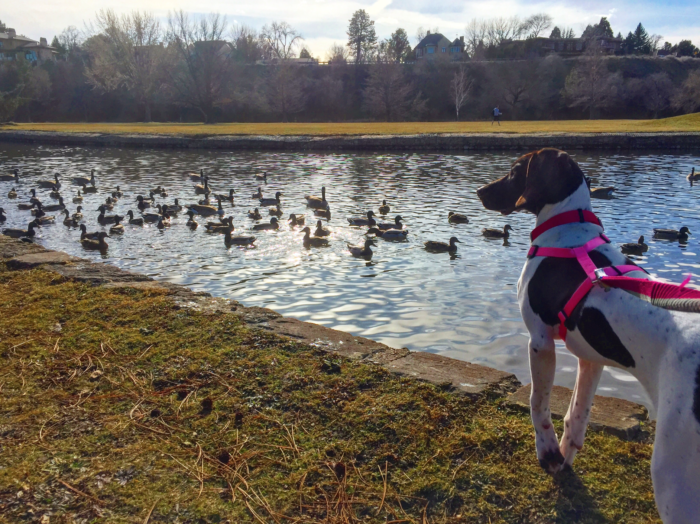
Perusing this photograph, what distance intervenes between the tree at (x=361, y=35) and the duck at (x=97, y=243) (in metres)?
105

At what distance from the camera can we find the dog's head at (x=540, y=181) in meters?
3.86

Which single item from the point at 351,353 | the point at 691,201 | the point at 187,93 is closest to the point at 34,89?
the point at 187,93

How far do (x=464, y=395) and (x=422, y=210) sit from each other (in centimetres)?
1458

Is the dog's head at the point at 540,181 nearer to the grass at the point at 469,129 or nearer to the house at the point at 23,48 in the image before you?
the grass at the point at 469,129

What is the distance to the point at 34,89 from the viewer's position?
81.7 meters

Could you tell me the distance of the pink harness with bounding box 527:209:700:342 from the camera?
2668mm

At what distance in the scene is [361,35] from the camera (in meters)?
113

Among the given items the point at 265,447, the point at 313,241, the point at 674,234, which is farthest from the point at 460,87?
the point at 265,447

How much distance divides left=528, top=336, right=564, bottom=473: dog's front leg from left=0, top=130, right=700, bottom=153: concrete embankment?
33497mm

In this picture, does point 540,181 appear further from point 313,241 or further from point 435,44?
point 435,44

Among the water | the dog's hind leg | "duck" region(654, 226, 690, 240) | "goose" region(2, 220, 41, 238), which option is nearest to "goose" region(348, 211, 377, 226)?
the water

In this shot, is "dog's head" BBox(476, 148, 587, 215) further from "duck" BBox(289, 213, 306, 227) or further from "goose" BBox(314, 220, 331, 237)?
"duck" BBox(289, 213, 306, 227)

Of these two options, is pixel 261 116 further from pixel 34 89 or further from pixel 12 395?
pixel 12 395

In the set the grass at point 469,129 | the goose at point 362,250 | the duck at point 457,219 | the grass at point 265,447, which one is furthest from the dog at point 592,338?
the grass at point 469,129
